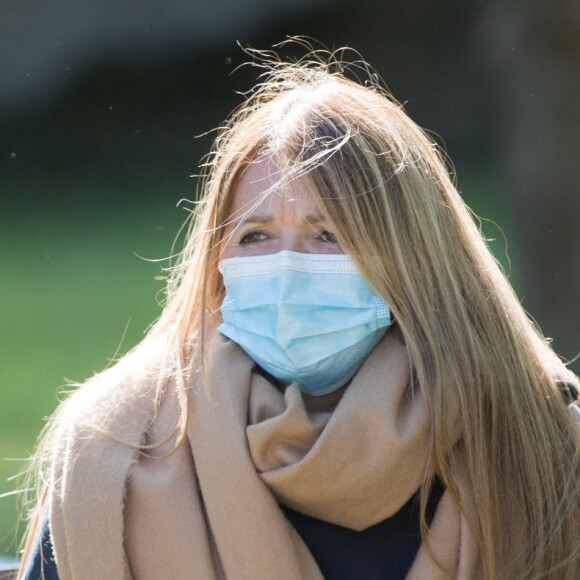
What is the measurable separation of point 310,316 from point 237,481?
1.37 feet

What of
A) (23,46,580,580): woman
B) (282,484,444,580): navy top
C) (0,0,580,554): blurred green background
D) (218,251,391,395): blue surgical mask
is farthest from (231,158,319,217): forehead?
(0,0,580,554): blurred green background

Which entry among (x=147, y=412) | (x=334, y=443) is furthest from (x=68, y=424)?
(x=334, y=443)

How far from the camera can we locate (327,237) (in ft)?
6.41

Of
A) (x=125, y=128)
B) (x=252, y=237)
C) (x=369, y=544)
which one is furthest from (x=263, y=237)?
(x=125, y=128)

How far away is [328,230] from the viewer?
6.32 feet

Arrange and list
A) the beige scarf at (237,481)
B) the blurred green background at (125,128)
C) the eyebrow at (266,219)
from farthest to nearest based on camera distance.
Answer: the blurred green background at (125,128) < the eyebrow at (266,219) < the beige scarf at (237,481)

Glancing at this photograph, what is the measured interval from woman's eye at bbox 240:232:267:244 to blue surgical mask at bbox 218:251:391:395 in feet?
0.21

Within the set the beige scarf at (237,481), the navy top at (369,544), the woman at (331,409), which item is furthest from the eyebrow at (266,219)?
the navy top at (369,544)

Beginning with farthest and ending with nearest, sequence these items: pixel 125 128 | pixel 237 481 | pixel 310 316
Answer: pixel 125 128
pixel 310 316
pixel 237 481

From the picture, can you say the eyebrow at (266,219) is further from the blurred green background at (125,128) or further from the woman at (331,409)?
the blurred green background at (125,128)

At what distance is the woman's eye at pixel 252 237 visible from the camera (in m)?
2.01

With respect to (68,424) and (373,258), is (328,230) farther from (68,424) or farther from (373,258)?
(68,424)

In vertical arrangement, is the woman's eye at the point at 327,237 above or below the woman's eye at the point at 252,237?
below

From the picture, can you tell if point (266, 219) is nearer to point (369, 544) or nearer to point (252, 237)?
point (252, 237)
